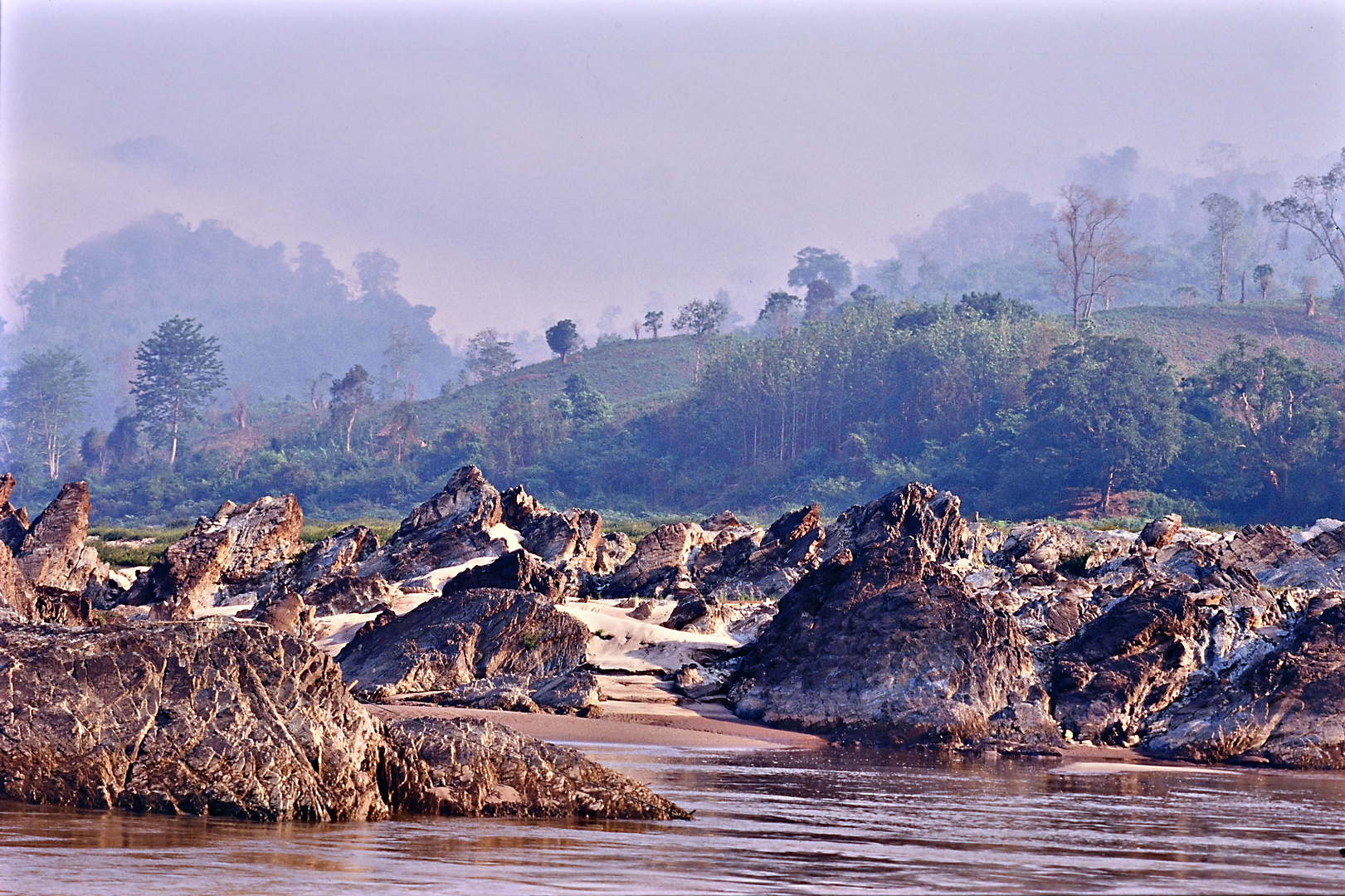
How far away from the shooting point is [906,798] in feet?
41.3

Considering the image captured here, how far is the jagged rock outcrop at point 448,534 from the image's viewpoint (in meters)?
29.6

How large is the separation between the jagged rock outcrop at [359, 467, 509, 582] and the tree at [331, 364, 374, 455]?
3587 inches

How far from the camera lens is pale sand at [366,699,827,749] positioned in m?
16.1

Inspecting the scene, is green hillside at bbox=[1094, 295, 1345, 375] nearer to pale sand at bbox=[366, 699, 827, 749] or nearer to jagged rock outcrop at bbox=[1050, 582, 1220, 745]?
jagged rock outcrop at bbox=[1050, 582, 1220, 745]

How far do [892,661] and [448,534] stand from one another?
573 inches

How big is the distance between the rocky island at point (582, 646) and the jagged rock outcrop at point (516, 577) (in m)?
0.04

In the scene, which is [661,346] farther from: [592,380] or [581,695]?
[581,695]

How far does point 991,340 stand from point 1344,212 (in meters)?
75.9

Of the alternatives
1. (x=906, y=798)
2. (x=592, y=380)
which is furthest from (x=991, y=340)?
(x=906, y=798)

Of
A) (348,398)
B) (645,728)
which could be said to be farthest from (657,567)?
(348,398)

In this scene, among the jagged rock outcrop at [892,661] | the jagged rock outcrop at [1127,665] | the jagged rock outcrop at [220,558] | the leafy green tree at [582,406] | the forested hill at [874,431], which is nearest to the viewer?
the jagged rock outcrop at [892,661]

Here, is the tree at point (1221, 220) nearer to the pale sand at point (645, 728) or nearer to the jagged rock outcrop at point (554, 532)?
the jagged rock outcrop at point (554, 532)

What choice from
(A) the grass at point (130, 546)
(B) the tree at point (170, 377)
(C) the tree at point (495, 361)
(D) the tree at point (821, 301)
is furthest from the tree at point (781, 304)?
(A) the grass at point (130, 546)

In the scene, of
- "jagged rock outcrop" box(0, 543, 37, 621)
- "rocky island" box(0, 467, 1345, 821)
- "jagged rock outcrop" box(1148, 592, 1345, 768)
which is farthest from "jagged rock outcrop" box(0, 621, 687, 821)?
"jagged rock outcrop" box(1148, 592, 1345, 768)
